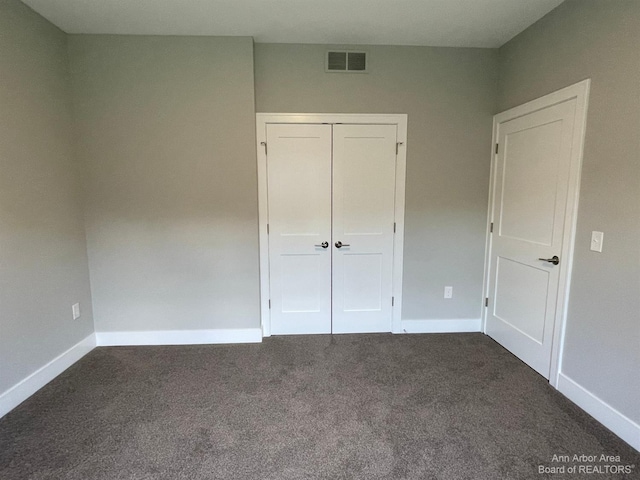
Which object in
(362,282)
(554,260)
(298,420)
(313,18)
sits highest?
(313,18)

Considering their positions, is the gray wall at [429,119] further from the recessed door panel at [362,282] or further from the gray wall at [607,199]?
the gray wall at [607,199]

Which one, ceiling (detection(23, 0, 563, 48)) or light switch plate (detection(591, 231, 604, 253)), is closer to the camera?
light switch plate (detection(591, 231, 604, 253))

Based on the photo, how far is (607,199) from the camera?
1.83 metres

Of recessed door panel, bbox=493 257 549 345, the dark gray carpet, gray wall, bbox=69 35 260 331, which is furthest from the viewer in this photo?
gray wall, bbox=69 35 260 331

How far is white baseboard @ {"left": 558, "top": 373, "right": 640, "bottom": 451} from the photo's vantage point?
1.69m

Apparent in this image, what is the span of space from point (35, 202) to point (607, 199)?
3794 mm

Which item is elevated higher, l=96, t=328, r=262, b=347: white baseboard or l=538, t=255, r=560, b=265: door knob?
l=538, t=255, r=560, b=265: door knob

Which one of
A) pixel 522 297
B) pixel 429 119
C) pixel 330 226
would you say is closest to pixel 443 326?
pixel 522 297

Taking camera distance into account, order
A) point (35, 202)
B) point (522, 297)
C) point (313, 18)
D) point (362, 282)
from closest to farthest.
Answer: point (35, 202)
point (313, 18)
point (522, 297)
point (362, 282)

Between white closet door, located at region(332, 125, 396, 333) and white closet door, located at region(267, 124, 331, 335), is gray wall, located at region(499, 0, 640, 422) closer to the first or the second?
white closet door, located at region(332, 125, 396, 333)

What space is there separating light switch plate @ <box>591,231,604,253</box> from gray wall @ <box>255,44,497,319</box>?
1104 millimetres

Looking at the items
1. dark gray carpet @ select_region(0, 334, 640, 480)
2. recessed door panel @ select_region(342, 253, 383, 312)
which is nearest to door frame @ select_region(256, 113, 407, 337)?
recessed door panel @ select_region(342, 253, 383, 312)

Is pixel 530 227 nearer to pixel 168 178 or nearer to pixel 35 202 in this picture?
pixel 168 178

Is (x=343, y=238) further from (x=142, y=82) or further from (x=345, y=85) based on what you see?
(x=142, y=82)
